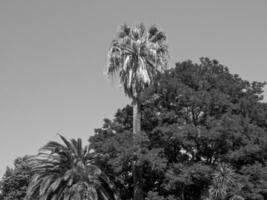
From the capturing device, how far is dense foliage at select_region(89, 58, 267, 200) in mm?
31266

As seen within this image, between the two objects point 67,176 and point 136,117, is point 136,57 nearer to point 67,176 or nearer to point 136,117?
point 136,117

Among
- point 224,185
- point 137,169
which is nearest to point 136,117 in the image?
point 137,169

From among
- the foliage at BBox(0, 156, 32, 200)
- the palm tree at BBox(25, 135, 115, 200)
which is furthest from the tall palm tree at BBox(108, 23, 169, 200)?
the foliage at BBox(0, 156, 32, 200)

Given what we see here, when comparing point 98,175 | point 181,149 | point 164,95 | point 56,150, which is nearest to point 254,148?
point 181,149

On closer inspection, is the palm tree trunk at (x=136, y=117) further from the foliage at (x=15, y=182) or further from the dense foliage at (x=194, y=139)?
the foliage at (x=15, y=182)

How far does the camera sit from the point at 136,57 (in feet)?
119

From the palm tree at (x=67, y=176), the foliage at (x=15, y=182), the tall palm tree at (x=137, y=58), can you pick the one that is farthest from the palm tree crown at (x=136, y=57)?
the foliage at (x=15, y=182)

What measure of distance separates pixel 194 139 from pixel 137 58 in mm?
8379

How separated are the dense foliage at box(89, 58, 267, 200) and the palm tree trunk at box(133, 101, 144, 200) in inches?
25.5

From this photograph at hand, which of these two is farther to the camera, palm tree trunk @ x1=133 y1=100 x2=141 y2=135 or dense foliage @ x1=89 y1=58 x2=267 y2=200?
palm tree trunk @ x1=133 y1=100 x2=141 y2=135

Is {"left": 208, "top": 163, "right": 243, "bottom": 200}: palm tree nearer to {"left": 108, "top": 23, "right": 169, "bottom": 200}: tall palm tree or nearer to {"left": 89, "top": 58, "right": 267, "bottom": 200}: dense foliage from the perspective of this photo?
{"left": 89, "top": 58, "right": 267, "bottom": 200}: dense foliage

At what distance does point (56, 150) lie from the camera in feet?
123

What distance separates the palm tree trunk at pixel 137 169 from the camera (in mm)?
33250

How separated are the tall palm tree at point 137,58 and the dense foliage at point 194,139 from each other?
110 centimetres
